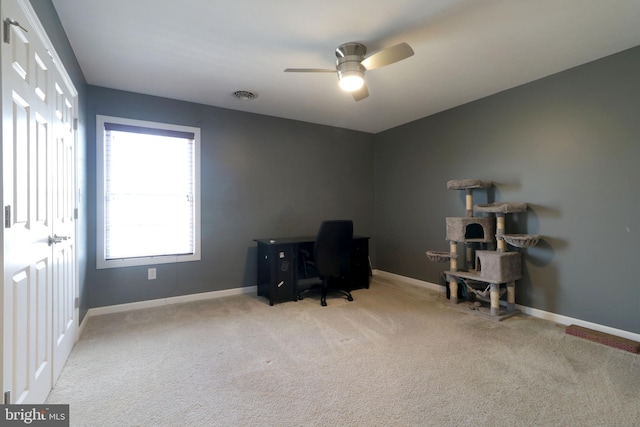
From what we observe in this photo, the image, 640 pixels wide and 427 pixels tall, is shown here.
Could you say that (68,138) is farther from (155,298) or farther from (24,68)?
(155,298)

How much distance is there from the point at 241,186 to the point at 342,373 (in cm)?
270

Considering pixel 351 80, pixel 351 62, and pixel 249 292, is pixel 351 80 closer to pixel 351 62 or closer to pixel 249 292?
pixel 351 62

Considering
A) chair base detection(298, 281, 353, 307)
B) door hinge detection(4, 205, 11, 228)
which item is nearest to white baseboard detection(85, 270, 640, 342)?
chair base detection(298, 281, 353, 307)

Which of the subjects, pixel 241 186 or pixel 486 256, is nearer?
pixel 486 256

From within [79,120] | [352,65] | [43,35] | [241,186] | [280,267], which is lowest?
[280,267]

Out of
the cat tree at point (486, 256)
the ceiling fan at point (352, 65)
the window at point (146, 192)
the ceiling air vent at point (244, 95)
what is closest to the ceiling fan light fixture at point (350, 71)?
the ceiling fan at point (352, 65)

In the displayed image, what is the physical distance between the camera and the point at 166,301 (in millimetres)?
3492

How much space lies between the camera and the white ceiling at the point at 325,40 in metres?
2.00

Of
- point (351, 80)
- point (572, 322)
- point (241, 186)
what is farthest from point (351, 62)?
point (572, 322)

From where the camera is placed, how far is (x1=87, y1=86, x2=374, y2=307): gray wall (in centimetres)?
329

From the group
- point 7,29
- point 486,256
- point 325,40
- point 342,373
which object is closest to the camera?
point 7,29

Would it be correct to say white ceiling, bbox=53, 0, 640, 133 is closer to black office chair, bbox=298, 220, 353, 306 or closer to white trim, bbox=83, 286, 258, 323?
black office chair, bbox=298, 220, 353, 306

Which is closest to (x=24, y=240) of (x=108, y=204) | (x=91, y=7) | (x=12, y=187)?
(x=12, y=187)

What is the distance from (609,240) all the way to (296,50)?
3169 mm
